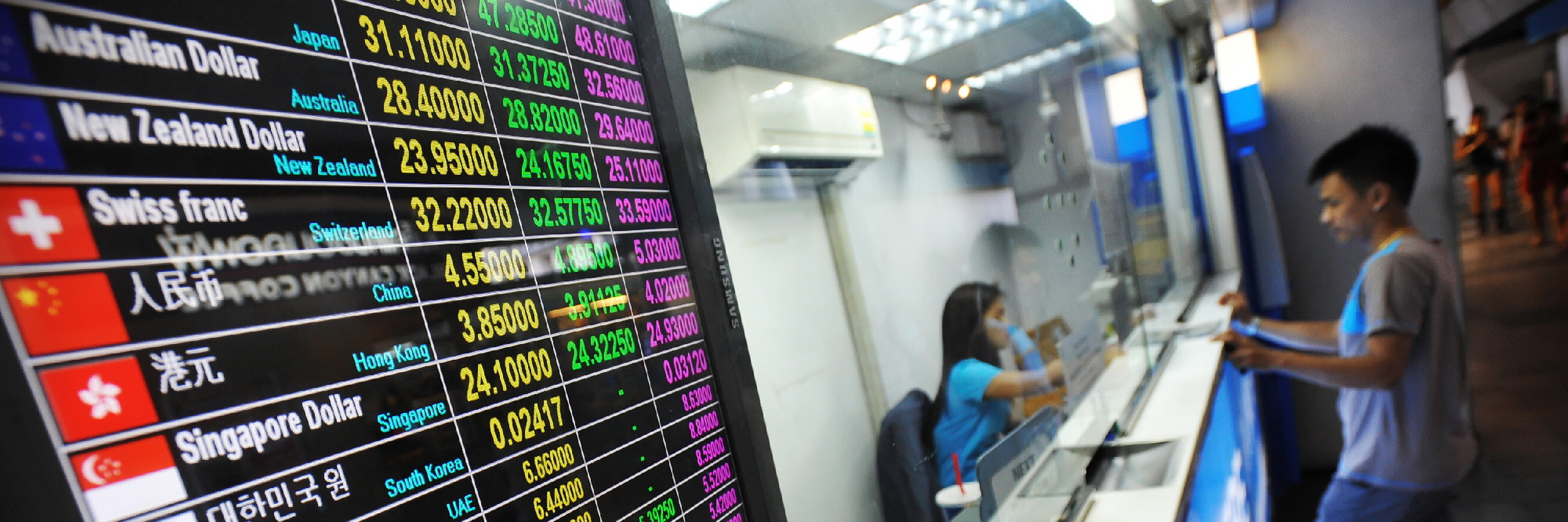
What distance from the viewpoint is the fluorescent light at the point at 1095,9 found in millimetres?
2214

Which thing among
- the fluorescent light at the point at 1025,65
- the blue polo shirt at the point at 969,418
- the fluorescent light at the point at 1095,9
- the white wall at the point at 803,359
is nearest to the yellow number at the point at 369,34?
the white wall at the point at 803,359

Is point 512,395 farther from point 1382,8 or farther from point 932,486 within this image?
point 1382,8

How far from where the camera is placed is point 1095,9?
7.71 ft

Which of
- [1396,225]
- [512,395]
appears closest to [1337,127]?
[1396,225]

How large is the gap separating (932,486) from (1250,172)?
3935mm

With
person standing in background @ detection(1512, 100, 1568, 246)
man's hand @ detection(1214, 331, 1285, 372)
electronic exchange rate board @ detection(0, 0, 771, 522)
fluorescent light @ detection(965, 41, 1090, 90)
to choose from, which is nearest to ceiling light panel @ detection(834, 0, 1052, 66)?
fluorescent light @ detection(965, 41, 1090, 90)

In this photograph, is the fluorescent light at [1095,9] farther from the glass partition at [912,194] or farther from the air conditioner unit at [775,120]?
the air conditioner unit at [775,120]

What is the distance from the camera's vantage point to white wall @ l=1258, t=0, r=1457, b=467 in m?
3.77

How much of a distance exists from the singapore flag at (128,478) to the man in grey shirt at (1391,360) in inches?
103

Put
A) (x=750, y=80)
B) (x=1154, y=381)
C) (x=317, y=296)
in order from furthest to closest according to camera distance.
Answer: (x=1154, y=381)
(x=750, y=80)
(x=317, y=296)

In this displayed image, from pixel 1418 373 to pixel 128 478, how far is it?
2988mm

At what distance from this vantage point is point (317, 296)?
479 millimetres

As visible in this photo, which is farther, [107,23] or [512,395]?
[512,395]

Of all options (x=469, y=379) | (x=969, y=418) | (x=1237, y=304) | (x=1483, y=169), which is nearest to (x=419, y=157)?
(x=469, y=379)
